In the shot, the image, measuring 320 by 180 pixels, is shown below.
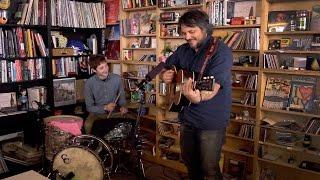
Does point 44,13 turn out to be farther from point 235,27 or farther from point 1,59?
point 235,27

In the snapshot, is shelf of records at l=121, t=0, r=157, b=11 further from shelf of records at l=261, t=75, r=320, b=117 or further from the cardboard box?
shelf of records at l=261, t=75, r=320, b=117

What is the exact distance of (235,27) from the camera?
2.93 meters

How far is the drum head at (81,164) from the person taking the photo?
2.29 m

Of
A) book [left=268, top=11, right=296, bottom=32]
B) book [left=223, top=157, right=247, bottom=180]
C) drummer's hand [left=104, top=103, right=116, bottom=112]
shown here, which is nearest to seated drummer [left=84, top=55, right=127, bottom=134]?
drummer's hand [left=104, top=103, right=116, bottom=112]

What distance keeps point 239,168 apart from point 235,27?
132 centimetres

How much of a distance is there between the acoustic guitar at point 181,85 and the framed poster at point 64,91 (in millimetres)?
1808

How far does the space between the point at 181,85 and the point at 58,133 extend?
1.18 metres

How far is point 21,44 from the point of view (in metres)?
3.24

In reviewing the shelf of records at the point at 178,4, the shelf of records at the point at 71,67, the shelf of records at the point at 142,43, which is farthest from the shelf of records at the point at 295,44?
the shelf of records at the point at 71,67

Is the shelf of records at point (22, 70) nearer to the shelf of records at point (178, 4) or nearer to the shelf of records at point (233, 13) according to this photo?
the shelf of records at point (178, 4)

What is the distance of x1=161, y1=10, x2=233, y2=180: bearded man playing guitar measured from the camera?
6.07ft

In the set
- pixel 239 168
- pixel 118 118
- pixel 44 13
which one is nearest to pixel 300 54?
pixel 239 168

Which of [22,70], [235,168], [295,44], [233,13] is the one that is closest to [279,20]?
[295,44]

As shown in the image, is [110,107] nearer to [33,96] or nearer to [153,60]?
[153,60]
